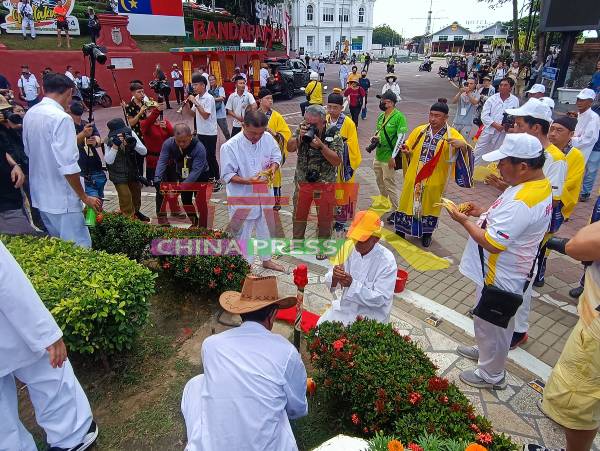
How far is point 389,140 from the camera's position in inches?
249

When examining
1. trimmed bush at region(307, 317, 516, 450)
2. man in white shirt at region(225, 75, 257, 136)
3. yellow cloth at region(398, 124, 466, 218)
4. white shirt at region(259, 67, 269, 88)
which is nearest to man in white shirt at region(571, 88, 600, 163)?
yellow cloth at region(398, 124, 466, 218)

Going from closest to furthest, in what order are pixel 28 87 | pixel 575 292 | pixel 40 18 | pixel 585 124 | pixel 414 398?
pixel 414 398
pixel 575 292
pixel 585 124
pixel 28 87
pixel 40 18

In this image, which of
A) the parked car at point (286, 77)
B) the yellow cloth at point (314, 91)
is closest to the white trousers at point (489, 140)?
Answer: the yellow cloth at point (314, 91)

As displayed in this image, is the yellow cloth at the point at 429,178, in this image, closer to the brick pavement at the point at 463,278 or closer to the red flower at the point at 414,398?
the brick pavement at the point at 463,278

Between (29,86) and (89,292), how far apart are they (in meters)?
14.5

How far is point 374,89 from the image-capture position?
2488 centimetres

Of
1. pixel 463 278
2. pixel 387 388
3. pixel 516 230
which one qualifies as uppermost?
pixel 516 230

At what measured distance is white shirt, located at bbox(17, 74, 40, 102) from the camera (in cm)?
1387

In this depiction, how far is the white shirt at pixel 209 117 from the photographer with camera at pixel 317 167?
3133mm

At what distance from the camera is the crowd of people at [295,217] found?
218cm

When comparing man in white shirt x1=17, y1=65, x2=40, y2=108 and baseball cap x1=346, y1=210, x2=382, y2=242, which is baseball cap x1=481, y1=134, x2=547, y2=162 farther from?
man in white shirt x1=17, y1=65, x2=40, y2=108

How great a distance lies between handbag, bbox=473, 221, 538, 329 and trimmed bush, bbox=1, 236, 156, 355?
106 inches

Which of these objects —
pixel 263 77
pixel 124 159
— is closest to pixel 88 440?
pixel 124 159

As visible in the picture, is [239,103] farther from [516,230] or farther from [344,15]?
[344,15]
